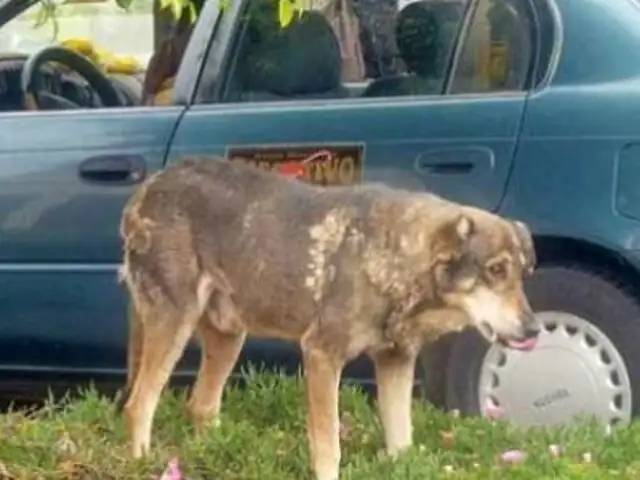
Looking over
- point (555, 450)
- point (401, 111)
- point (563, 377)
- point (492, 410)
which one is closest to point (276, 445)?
point (555, 450)

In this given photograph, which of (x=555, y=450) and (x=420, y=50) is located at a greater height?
(x=420, y=50)

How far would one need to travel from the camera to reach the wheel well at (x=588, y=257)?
6.38 meters

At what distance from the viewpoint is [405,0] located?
22.1ft

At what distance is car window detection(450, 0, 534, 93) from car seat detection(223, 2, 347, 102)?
456mm

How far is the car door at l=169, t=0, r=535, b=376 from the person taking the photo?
21.1 ft

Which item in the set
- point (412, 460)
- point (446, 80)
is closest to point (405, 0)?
point (446, 80)

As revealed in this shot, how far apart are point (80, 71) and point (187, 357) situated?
3.83 feet

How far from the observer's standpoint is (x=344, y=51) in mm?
6727

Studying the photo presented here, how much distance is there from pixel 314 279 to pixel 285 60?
1648 millimetres

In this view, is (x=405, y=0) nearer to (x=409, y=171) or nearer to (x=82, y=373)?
(x=409, y=171)

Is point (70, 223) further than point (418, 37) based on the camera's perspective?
Yes

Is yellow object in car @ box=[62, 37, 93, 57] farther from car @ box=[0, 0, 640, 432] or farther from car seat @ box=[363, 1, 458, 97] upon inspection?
car seat @ box=[363, 1, 458, 97]

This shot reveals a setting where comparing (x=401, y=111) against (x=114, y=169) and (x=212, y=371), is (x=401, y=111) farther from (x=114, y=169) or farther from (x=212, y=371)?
(x=212, y=371)

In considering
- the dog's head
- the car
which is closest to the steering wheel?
the car
